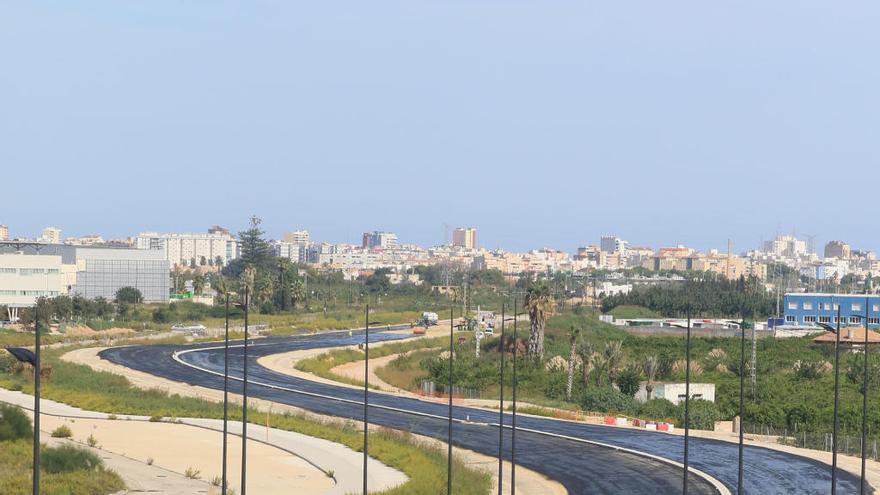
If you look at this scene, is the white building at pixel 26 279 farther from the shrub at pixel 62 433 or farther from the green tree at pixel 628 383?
the shrub at pixel 62 433

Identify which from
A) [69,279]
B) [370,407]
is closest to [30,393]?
[370,407]

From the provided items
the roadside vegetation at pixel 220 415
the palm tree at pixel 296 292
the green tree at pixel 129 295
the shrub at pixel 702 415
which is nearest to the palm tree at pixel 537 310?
the shrub at pixel 702 415

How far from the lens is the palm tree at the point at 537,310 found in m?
105

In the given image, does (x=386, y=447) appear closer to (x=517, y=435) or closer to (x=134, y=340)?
(x=517, y=435)

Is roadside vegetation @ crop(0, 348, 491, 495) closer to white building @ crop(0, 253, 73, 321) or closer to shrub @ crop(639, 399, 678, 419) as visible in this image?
shrub @ crop(639, 399, 678, 419)

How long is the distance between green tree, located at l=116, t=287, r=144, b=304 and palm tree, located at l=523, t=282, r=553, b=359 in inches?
3961

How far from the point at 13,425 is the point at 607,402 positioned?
42.5m

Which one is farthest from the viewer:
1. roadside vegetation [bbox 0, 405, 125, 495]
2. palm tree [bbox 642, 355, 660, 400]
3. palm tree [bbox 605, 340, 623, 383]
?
palm tree [bbox 605, 340, 623, 383]

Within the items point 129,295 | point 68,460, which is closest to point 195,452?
point 68,460

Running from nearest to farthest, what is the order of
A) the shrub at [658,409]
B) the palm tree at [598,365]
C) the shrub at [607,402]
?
1. the shrub at [658,409]
2. the shrub at [607,402]
3. the palm tree at [598,365]

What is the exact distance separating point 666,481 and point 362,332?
107 m

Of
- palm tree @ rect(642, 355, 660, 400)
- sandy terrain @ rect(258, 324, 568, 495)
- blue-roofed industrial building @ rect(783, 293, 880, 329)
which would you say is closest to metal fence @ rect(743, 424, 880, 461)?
palm tree @ rect(642, 355, 660, 400)

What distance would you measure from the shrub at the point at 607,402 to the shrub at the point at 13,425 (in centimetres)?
4075

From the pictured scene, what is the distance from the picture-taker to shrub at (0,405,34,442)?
2168 inches
